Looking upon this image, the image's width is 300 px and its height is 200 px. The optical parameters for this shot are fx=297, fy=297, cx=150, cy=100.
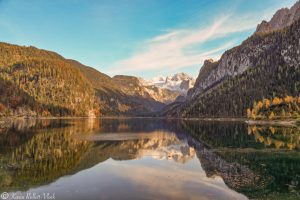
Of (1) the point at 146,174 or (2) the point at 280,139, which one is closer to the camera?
(1) the point at 146,174

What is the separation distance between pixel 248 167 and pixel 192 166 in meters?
11.4

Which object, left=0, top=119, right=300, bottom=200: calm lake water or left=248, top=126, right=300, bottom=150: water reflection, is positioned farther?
left=248, top=126, right=300, bottom=150: water reflection

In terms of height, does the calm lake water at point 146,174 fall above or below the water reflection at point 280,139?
below

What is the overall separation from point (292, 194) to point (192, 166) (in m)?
25.7

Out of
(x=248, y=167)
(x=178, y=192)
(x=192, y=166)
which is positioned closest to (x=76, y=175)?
(x=178, y=192)

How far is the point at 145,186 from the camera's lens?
45.5m

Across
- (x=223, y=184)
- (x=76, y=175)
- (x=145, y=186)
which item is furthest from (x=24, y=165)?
(x=223, y=184)

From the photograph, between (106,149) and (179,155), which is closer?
(179,155)

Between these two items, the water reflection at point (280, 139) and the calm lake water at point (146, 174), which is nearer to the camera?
the calm lake water at point (146, 174)

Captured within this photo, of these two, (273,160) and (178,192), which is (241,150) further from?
(178,192)

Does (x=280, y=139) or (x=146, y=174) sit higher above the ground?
(x=280, y=139)

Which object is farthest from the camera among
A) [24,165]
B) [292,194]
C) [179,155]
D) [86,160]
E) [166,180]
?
[179,155]

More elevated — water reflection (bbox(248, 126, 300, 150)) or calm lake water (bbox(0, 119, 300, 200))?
water reflection (bbox(248, 126, 300, 150))

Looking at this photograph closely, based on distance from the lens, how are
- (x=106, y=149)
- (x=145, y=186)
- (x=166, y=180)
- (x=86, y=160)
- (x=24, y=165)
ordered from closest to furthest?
(x=145, y=186)
(x=166, y=180)
(x=24, y=165)
(x=86, y=160)
(x=106, y=149)
